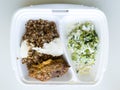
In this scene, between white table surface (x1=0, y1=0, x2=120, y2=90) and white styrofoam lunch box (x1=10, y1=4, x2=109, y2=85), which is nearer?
white styrofoam lunch box (x1=10, y1=4, x2=109, y2=85)

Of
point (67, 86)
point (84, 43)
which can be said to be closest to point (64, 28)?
point (84, 43)

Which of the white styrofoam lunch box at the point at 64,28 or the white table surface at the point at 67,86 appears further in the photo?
the white table surface at the point at 67,86
